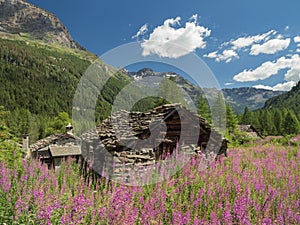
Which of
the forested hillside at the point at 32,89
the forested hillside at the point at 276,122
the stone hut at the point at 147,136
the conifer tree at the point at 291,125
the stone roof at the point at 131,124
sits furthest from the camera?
the forested hillside at the point at 32,89

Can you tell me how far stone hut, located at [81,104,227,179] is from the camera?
1033 centimetres

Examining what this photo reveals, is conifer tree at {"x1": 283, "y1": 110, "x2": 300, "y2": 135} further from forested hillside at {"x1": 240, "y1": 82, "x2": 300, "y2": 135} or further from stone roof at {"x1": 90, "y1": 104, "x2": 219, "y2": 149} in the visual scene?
stone roof at {"x1": 90, "y1": 104, "x2": 219, "y2": 149}

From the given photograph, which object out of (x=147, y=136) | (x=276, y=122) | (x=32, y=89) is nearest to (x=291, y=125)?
(x=276, y=122)

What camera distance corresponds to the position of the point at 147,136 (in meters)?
11.3

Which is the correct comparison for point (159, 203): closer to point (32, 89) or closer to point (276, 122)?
point (276, 122)

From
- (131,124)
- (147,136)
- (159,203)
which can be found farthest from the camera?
(131,124)

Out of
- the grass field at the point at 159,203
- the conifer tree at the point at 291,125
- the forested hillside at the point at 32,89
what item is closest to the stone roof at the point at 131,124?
the grass field at the point at 159,203

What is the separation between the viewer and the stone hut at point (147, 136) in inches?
407

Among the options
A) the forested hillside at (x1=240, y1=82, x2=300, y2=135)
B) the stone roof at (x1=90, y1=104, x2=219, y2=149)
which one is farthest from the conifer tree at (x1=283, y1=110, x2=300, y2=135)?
the stone roof at (x1=90, y1=104, x2=219, y2=149)

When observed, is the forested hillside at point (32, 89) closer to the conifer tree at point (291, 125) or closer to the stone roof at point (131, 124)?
the conifer tree at point (291, 125)

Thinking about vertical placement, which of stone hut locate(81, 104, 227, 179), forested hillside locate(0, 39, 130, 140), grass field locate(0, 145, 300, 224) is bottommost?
grass field locate(0, 145, 300, 224)

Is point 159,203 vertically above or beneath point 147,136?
beneath

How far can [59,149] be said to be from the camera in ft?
64.9

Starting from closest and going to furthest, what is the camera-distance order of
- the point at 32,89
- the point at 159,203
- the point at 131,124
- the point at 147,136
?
the point at 159,203 < the point at 147,136 < the point at 131,124 < the point at 32,89
